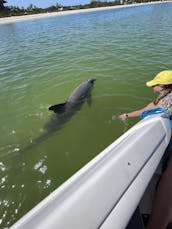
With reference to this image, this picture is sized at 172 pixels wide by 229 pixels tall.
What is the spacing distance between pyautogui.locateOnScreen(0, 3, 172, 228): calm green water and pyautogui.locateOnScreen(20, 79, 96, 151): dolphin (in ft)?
0.46

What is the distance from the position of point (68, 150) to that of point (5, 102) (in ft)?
12.5

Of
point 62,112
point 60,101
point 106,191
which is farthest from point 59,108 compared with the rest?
point 106,191

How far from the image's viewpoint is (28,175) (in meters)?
4.34

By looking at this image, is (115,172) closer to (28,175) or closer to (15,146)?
(28,175)

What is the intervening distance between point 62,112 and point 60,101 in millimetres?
1330

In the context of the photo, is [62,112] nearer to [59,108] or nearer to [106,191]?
[59,108]

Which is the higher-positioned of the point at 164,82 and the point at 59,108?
the point at 164,82

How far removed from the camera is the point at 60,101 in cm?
727

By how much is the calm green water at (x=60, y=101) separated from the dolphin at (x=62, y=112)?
0.14 meters

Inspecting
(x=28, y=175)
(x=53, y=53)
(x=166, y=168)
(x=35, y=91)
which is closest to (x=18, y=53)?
(x=53, y=53)

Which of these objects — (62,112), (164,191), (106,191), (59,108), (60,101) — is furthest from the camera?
(60,101)

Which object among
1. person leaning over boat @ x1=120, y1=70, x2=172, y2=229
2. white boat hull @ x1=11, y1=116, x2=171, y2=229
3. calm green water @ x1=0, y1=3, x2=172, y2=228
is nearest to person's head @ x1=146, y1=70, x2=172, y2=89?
person leaning over boat @ x1=120, y1=70, x2=172, y2=229

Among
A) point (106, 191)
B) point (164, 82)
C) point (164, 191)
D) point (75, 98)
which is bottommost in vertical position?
point (164, 191)

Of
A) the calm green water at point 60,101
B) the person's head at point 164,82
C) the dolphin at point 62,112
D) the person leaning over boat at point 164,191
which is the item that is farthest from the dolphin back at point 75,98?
the person leaning over boat at point 164,191
